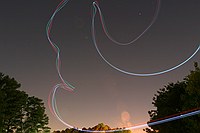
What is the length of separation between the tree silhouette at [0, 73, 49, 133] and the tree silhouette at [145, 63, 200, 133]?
1834cm

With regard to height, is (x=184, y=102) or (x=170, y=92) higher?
(x=170, y=92)

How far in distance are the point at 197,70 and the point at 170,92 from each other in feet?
35.2

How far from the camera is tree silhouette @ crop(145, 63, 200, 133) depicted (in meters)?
29.8

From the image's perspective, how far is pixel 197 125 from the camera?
3081 cm

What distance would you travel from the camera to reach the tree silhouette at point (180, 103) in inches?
1173

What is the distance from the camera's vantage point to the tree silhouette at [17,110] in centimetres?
4092

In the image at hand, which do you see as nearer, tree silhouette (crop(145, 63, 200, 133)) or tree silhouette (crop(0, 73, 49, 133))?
tree silhouette (crop(145, 63, 200, 133))

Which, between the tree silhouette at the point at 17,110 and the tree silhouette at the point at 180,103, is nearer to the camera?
the tree silhouette at the point at 180,103

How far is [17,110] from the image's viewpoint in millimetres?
44781

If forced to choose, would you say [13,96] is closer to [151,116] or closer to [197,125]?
[151,116]

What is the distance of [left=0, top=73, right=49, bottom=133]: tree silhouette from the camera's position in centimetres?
4092

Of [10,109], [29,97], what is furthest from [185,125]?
[29,97]

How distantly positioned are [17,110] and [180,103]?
2199 centimetres

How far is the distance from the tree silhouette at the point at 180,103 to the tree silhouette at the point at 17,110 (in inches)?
722
